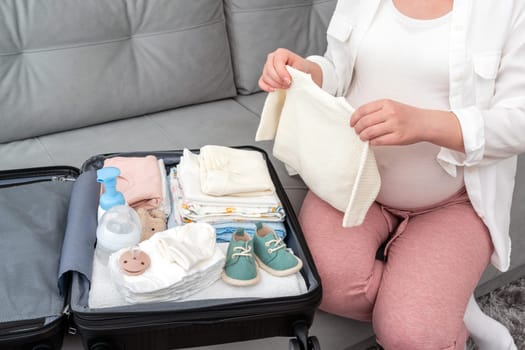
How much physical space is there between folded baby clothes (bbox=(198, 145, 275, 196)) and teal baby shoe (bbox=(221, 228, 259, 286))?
0.13 metres

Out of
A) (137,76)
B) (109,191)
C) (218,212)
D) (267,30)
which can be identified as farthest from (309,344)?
(267,30)

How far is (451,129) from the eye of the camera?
2.89 ft

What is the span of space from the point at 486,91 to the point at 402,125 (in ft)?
0.76

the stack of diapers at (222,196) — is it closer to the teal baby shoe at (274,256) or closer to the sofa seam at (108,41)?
the teal baby shoe at (274,256)

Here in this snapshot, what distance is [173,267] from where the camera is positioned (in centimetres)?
81

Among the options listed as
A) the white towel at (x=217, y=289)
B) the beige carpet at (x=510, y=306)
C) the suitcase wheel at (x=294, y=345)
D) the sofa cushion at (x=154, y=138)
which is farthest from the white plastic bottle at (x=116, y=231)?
the beige carpet at (x=510, y=306)

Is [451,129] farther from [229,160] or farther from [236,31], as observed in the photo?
[236,31]

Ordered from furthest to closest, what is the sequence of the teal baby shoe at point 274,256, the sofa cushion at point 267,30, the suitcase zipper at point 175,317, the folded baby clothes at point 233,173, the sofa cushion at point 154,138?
the sofa cushion at point 267,30
the sofa cushion at point 154,138
the folded baby clothes at point 233,173
the teal baby shoe at point 274,256
the suitcase zipper at point 175,317

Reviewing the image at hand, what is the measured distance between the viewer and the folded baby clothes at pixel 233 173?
1.00 metres

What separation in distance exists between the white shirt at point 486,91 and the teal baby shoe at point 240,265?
0.39 meters

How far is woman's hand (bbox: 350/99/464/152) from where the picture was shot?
84cm

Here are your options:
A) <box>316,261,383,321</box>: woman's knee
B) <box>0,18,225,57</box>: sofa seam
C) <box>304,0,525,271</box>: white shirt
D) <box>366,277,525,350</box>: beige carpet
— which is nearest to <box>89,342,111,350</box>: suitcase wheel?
<box>316,261,383,321</box>: woman's knee

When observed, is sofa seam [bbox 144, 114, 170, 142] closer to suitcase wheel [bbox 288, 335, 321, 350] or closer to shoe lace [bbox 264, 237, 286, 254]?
shoe lace [bbox 264, 237, 286, 254]

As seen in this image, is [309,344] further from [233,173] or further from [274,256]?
[233,173]
